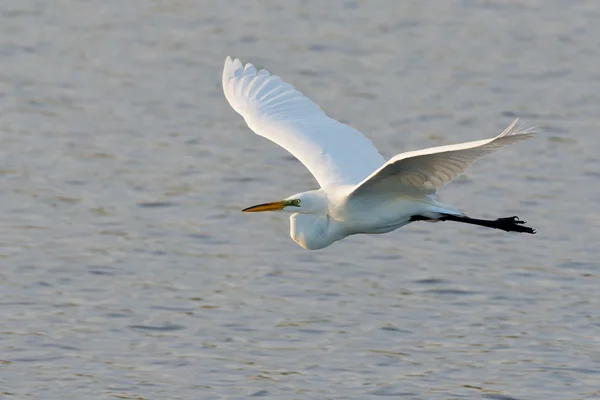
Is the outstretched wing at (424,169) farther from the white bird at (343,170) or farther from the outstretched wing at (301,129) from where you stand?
the outstretched wing at (301,129)

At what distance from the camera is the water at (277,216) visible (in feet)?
33.4

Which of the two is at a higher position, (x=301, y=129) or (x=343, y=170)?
(x=301, y=129)

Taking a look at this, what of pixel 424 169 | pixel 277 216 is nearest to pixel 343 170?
pixel 424 169

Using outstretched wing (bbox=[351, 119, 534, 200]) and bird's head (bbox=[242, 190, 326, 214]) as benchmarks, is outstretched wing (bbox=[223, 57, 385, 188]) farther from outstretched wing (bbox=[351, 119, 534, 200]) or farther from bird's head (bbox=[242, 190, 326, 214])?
outstretched wing (bbox=[351, 119, 534, 200])

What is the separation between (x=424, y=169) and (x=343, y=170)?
1.34m

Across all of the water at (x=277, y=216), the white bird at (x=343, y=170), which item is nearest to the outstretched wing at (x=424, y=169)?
the white bird at (x=343, y=170)

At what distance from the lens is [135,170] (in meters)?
13.6

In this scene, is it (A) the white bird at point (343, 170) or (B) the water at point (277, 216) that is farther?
(B) the water at point (277, 216)

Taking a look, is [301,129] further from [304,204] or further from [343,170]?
[304,204]

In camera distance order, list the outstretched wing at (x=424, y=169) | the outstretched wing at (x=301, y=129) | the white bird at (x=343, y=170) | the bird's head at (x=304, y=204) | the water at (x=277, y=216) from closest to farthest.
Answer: the outstretched wing at (x=424, y=169), the white bird at (x=343, y=170), the bird's head at (x=304, y=204), the outstretched wing at (x=301, y=129), the water at (x=277, y=216)

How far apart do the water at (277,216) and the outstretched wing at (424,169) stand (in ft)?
5.48

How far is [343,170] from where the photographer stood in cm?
977

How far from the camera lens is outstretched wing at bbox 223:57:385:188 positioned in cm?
985

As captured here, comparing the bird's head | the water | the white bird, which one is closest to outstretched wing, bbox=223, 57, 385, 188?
the white bird
